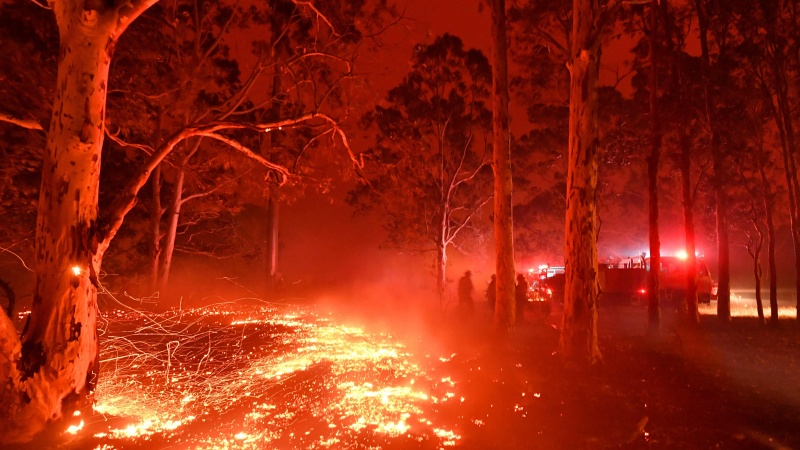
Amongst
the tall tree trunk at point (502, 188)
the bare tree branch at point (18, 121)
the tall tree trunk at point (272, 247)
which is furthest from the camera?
the tall tree trunk at point (272, 247)

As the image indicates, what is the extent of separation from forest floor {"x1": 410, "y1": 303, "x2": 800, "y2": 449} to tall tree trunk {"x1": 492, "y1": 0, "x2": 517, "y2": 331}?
2.77ft

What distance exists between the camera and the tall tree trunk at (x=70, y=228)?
6.49m

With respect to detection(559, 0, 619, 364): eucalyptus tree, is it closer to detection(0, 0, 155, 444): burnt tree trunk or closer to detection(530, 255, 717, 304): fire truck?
detection(0, 0, 155, 444): burnt tree trunk

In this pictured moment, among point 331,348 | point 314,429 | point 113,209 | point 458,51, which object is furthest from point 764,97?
point 113,209

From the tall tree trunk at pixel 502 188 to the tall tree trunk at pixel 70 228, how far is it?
28.1ft

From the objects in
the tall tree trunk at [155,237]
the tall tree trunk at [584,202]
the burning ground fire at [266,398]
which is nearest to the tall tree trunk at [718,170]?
the tall tree trunk at [584,202]

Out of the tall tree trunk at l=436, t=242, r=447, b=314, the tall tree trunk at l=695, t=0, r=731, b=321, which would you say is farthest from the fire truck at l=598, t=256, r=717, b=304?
the tall tree trunk at l=436, t=242, r=447, b=314

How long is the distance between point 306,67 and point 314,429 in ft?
34.2

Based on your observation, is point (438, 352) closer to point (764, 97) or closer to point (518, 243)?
point (764, 97)

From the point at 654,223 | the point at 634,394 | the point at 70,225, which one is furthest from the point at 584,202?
the point at 70,225

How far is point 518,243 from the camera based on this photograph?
3859 centimetres

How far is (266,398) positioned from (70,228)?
3.66 metres

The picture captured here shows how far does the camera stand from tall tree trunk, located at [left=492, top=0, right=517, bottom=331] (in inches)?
493

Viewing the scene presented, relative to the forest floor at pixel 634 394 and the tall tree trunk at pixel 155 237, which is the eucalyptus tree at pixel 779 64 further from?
the tall tree trunk at pixel 155 237
